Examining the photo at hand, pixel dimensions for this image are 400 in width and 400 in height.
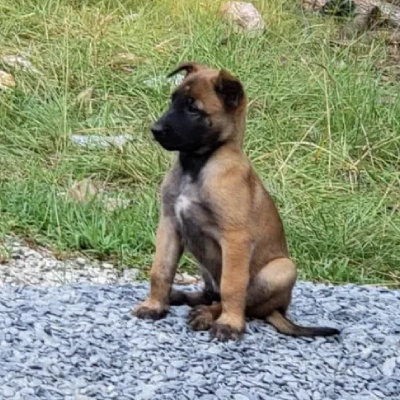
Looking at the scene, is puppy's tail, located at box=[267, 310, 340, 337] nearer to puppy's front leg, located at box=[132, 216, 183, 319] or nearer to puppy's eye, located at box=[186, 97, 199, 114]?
puppy's front leg, located at box=[132, 216, 183, 319]

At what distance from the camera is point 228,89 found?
14.6ft

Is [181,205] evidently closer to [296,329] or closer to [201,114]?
[201,114]

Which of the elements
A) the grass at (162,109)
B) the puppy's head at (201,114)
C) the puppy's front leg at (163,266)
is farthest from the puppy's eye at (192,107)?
the grass at (162,109)

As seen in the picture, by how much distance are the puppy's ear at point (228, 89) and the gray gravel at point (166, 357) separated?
0.94 meters

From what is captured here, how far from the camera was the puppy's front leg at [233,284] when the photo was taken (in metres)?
4.40

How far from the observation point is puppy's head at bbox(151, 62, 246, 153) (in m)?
4.41

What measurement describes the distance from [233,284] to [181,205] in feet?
1.30

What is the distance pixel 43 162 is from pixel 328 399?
4.32 meters

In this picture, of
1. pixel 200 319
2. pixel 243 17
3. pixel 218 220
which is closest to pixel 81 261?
pixel 200 319

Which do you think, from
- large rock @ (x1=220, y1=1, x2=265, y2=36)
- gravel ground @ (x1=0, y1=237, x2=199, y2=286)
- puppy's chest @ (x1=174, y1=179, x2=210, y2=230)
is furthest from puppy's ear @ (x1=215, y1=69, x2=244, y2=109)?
large rock @ (x1=220, y1=1, x2=265, y2=36)

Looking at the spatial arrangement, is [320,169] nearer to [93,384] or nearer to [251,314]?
[251,314]

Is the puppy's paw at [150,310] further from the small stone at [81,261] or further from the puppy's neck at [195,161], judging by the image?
the small stone at [81,261]

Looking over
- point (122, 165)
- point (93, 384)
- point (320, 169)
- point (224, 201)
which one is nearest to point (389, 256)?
point (320, 169)

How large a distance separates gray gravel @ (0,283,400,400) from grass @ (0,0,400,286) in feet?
5.68
